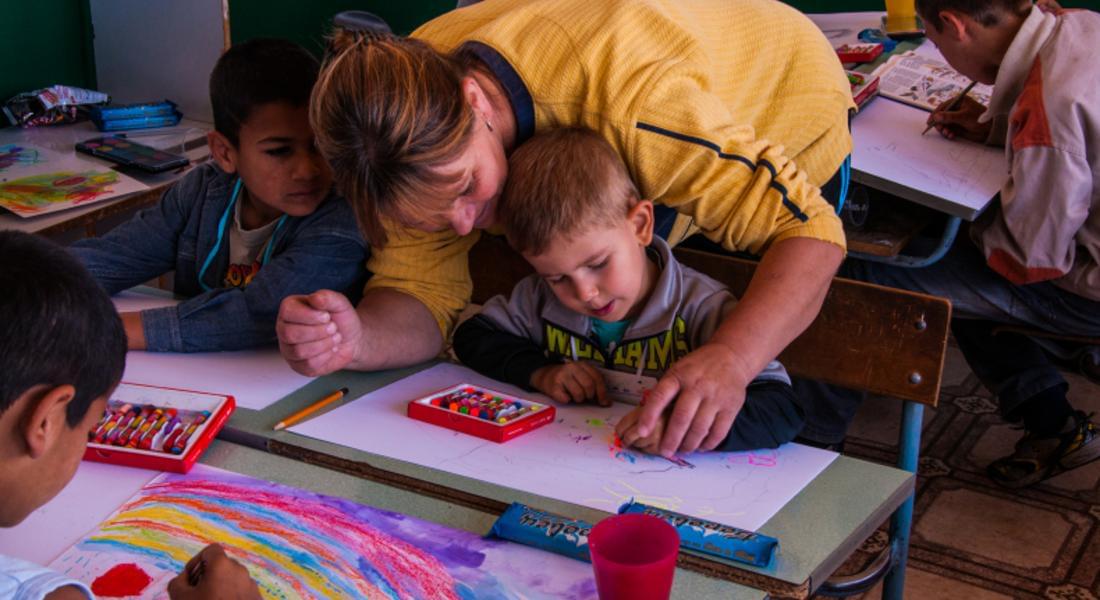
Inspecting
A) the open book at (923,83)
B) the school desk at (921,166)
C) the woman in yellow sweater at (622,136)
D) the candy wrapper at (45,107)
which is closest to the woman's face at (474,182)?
the woman in yellow sweater at (622,136)

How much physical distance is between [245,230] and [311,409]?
1.67 ft

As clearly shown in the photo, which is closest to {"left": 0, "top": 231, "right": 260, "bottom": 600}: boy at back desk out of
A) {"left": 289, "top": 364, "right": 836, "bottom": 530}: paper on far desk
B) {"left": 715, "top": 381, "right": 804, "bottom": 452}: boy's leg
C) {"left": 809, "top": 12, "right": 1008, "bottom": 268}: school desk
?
{"left": 289, "top": 364, "right": 836, "bottom": 530}: paper on far desk

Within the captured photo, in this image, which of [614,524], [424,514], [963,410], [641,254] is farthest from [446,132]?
[963,410]

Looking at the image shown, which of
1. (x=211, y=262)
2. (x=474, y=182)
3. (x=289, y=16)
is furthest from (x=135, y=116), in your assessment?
(x=474, y=182)

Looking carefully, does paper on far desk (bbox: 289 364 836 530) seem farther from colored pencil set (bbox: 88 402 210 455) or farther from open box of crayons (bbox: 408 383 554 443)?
colored pencil set (bbox: 88 402 210 455)

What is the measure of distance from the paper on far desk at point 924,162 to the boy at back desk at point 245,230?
113 centimetres

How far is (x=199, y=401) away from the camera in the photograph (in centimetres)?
150

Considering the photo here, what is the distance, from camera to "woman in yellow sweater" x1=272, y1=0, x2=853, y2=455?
4.48ft

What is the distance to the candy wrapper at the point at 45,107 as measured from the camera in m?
3.16

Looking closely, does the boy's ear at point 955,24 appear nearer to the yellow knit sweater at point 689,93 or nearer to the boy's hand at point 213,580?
the yellow knit sweater at point 689,93

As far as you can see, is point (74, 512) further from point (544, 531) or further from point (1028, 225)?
point (1028, 225)

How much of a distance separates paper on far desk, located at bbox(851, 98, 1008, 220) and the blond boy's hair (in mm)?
1048

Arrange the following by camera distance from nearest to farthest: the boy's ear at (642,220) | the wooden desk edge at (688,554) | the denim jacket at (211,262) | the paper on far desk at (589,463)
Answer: the wooden desk edge at (688,554), the paper on far desk at (589,463), the boy's ear at (642,220), the denim jacket at (211,262)

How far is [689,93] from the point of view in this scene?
1.48 metres
